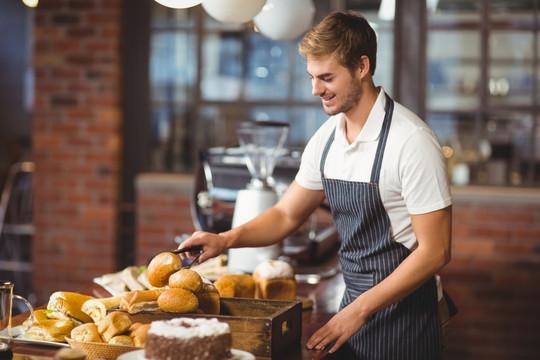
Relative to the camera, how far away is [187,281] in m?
1.70

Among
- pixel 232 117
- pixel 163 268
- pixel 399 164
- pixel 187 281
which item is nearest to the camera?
pixel 187 281

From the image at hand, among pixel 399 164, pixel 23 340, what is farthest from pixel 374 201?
pixel 23 340

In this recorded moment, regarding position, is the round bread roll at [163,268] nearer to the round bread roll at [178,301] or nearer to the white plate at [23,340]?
the round bread roll at [178,301]

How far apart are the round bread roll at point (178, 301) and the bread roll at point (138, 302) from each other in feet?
0.10

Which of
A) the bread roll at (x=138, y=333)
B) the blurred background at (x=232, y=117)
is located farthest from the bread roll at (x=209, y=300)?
the blurred background at (x=232, y=117)

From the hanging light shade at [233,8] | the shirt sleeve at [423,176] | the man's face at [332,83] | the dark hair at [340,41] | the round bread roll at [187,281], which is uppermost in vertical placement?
the hanging light shade at [233,8]

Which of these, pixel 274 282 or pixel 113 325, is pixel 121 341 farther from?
pixel 274 282

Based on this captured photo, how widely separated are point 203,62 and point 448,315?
9.92 feet

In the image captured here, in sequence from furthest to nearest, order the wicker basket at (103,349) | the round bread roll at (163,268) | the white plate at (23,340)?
the round bread roll at (163,268)
the white plate at (23,340)
the wicker basket at (103,349)

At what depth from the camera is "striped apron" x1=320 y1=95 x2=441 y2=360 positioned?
205 centimetres

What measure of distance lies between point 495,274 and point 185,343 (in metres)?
3.40

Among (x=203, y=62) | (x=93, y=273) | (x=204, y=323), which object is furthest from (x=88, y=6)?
(x=204, y=323)

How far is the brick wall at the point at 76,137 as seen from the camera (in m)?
4.82

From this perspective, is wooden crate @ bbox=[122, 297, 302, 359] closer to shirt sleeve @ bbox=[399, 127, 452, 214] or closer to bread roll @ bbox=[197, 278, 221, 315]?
bread roll @ bbox=[197, 278, 221, 315]
